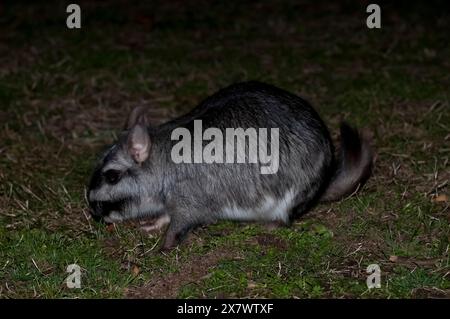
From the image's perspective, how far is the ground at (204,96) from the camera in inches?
214

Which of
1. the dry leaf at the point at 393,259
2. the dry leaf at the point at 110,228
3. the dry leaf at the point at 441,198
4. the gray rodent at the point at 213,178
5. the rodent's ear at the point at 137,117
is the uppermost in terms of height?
the rodent's ear at the point at 137,117

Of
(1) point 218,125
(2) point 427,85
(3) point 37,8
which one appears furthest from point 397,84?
(3) point 37,8

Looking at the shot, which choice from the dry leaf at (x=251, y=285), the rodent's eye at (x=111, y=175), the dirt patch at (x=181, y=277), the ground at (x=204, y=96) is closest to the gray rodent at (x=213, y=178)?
the rodent's eye at (x=111, y=175)

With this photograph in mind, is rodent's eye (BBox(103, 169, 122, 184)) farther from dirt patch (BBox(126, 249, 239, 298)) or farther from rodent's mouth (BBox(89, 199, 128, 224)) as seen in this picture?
dirt patch (BBox(126, 249, 239, 298))

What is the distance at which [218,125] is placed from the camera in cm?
612

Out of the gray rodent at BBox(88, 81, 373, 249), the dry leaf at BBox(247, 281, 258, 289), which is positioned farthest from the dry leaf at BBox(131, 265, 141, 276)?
the dry leaf at BBox(247, 281, 258, 289)

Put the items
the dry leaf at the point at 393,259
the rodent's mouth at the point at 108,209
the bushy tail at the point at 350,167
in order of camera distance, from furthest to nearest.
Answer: the bushy tail at the point at 350,167 → the rodent's mouth at the point at 108,209 → the dry leaf at the point at 393,259

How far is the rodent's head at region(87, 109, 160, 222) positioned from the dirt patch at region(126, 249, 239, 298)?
768mm

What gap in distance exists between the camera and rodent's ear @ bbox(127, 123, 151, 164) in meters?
6.01

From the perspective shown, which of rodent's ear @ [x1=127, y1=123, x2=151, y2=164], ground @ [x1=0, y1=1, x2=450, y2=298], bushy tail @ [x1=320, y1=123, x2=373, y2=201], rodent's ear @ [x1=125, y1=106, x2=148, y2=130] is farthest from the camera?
bushy tail @ [x1=320, y1=123, x2=373, y2=201]

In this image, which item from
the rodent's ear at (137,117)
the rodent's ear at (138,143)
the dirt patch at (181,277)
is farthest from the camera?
the rodent's ear at (137,117)

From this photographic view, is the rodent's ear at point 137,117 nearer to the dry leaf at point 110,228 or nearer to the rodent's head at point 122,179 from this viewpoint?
the rodent's head at point 122,179

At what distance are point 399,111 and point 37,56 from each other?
4.81 metres
